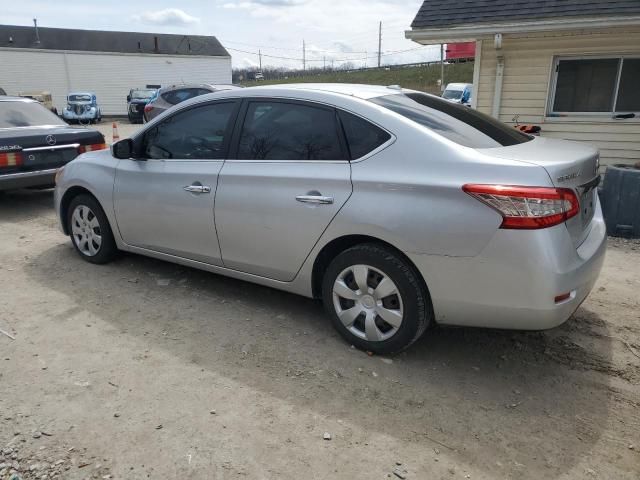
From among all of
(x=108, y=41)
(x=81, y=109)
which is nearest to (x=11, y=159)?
(x=81, y=109)

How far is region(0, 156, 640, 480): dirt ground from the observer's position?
2.43 metres

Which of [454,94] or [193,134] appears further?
[454,94]

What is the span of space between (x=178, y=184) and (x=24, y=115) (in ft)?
15.9

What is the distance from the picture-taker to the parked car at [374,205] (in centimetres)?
271

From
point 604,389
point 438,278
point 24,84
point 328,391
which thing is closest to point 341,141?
point 438,278

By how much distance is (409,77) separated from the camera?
54438mm

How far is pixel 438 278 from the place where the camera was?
9.55ft

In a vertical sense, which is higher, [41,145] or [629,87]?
[629,87]

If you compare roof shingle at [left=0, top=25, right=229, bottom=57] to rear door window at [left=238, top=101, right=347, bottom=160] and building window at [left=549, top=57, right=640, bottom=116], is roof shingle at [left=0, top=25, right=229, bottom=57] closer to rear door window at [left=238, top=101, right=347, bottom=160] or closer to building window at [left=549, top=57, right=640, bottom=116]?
building window at [left=549, top=57, right=640, bottom=116]

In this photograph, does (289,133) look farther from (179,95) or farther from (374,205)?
(179,95)

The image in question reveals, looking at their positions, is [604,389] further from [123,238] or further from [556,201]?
[123,238]

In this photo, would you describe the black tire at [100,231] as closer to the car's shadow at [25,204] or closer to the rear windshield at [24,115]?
the car's shadow at [25,204]

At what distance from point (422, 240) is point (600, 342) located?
1.59 metres

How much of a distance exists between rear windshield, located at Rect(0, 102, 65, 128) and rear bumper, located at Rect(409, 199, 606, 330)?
21.7 feet
